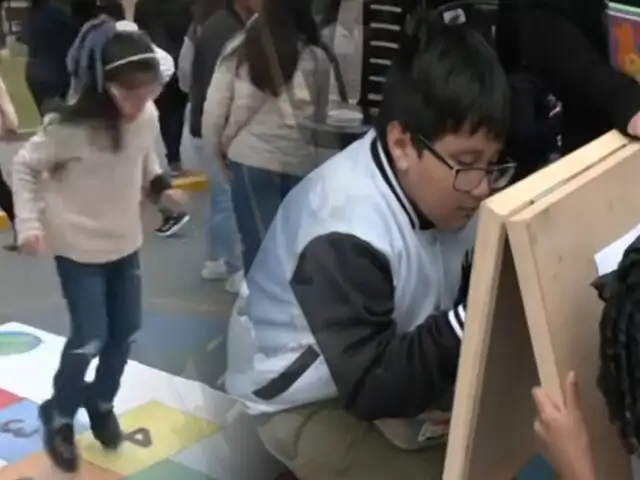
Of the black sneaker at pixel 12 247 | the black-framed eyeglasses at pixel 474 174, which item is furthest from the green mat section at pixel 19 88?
the black-framed eyeglasses at pixel 474 174

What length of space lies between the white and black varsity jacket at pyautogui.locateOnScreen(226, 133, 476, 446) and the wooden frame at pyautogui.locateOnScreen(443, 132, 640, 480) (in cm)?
5

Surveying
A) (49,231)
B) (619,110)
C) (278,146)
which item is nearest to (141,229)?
(49,231)

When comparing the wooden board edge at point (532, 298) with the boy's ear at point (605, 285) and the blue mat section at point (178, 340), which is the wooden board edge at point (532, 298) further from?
the blue mat section at point (178, 340)

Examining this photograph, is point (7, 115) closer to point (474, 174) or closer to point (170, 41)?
point (170, 41)

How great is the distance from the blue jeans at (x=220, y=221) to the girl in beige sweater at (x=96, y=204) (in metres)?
0.06

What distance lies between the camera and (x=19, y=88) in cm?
89

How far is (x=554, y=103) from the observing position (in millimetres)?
1127

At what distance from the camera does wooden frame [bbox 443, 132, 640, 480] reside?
77 centimetres

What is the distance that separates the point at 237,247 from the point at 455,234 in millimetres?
242

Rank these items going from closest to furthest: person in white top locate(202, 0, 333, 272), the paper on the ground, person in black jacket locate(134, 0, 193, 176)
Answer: the paper on the ground < person in black jacket locate(134, 0, 193, 176) < person in white top locate(202, 0, 333, 272)

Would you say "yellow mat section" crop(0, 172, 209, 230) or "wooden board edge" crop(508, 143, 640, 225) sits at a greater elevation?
Result: "wooden board edge" crop(508, 143, 640, 225)

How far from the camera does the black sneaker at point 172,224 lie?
3.29 feet

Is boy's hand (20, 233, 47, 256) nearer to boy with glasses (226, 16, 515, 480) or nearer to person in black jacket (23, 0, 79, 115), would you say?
person in black jacket (23, 0, 79, 115)

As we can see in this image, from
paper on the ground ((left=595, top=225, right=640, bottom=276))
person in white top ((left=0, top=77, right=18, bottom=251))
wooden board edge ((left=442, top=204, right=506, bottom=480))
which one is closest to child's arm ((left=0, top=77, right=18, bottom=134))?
person in white top ((left=0, top=77, right=18, bottom=251))
